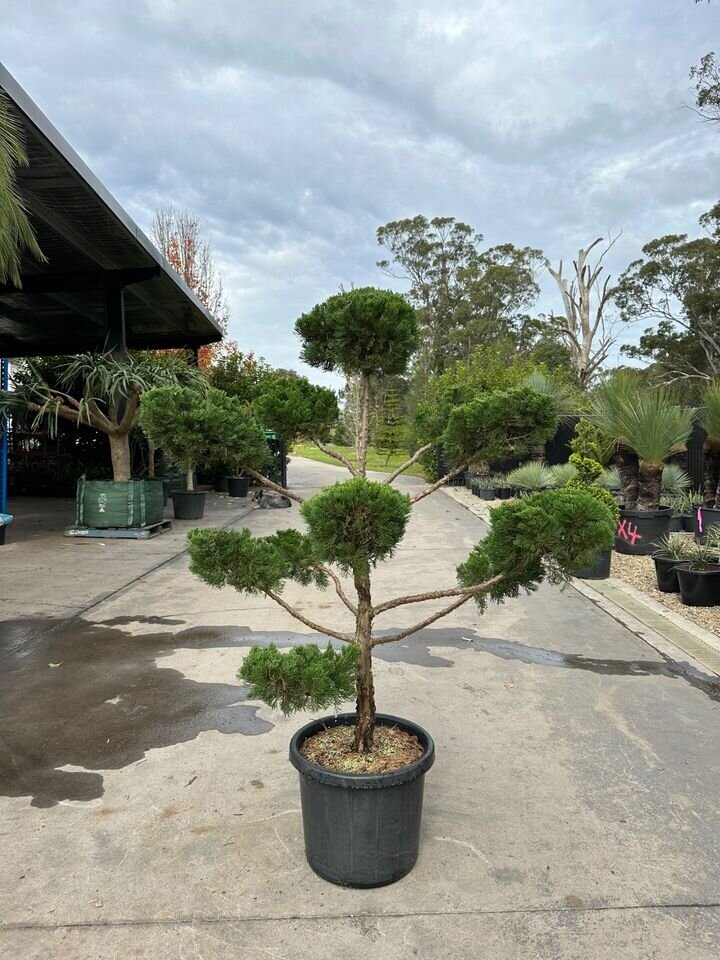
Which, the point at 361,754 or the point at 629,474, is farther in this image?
the point at 629,474

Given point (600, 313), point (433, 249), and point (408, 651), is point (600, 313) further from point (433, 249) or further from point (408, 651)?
point (408, 651)

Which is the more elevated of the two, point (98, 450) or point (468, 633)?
point (98, 450)

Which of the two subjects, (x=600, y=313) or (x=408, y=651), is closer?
(x=408, y=651)

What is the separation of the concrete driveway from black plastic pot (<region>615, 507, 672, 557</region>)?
11.5ft

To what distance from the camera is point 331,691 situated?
204 cm

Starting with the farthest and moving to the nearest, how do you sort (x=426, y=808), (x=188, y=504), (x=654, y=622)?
1. (x=188, y=504)
2. (x=654, y=622)
3. (x=426, y=808)

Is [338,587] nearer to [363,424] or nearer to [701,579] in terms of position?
[363,424]

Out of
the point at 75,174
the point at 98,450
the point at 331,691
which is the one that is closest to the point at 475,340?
the point at 98,450

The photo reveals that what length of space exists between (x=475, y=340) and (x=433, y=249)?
20.0 ft

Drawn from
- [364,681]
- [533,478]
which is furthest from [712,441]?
[364,681]

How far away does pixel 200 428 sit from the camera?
2.30 m

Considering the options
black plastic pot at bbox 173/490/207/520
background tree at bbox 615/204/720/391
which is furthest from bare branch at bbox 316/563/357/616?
background tree at bbox 615/204/720/391

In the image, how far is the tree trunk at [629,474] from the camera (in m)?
8.54

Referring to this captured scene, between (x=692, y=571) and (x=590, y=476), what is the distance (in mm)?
3407
